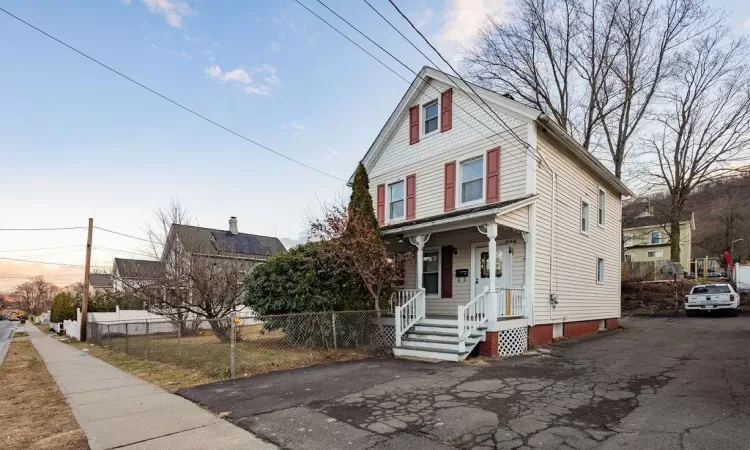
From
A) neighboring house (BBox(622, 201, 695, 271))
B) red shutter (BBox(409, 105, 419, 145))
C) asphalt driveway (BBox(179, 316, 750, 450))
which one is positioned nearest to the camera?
asphalt driveway (BBox(179, 316, 750, 450))

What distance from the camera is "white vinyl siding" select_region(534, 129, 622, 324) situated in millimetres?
11672

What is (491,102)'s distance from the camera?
12.5 metres

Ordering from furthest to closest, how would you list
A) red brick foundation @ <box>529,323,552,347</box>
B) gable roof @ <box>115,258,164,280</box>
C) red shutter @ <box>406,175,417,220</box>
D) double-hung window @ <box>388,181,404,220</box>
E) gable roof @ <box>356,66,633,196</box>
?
gable roof @ <box>115,258,164,280</box> < double-hung window @ <box>388,181,404,220</box> < red shutter @ <box>406,175,417,220</box> < gable roof @ <box>356,66,633,196</box> < red brick foundation @ <box>529,323,552,347</box>

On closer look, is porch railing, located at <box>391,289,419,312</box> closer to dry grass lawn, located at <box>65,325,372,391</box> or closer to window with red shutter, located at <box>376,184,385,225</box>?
dry grass lawn, located at <box>65,325,372,391</box>

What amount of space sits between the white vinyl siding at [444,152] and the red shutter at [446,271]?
1.22 meters

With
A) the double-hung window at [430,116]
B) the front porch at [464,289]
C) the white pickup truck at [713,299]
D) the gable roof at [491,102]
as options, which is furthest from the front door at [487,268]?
the white pickup truck at [713,299]

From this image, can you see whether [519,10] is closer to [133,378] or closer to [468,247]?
[468,247]

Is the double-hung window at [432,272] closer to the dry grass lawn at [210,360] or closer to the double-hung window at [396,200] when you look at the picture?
the double-hung window at [396,200]

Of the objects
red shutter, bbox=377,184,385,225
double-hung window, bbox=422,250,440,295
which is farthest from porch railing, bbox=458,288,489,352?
red shutter, bbox=377,184,385,225

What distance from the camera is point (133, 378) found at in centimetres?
871

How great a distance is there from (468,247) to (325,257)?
4.39 m

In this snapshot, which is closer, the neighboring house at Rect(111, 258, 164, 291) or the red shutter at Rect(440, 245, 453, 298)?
the red shutter at Rect(440, 245, 453, 298)

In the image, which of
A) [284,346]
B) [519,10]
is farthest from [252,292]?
[519,10]

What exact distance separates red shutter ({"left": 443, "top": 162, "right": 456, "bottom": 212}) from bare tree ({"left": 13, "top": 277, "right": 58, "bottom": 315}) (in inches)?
4053
